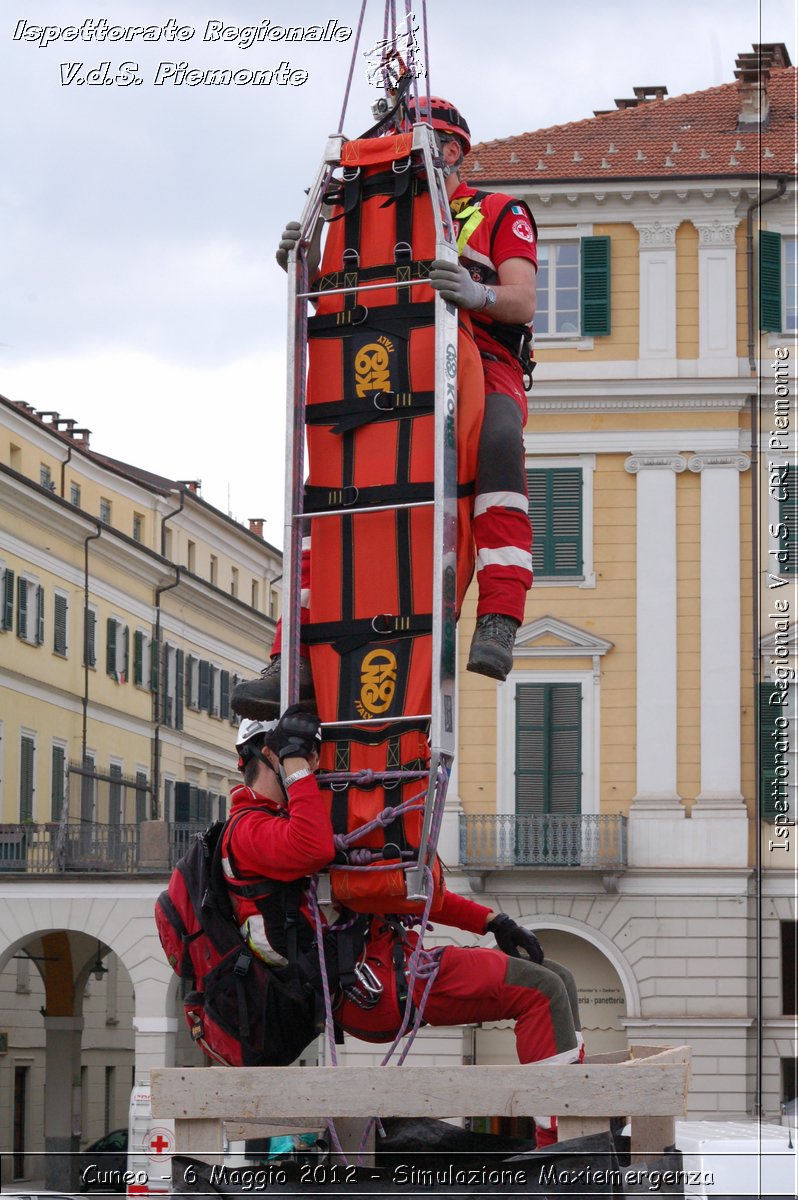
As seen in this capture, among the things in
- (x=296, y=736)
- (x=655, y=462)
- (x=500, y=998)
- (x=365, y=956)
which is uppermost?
(x=655, y=462)

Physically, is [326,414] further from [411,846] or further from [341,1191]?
[341,1191]

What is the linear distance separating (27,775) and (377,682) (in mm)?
39519

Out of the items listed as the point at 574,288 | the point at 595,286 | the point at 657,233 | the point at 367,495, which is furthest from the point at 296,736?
the point at 657,233

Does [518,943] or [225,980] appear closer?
[225,980]

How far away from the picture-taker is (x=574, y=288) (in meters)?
35.8

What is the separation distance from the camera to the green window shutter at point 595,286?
1401 inches

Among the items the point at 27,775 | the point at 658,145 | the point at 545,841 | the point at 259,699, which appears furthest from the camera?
the point at 27,775

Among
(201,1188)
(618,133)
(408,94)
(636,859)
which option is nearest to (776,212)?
(618,133)

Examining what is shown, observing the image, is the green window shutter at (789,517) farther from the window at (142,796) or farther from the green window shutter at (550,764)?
the window at (142,796)

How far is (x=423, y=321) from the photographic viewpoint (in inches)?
292

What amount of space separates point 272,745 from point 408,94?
2.37m

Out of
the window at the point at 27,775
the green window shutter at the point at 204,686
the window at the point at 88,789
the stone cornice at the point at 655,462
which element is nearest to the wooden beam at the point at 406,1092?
the stone cornice at the point at 655,462

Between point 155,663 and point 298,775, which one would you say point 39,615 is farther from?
point 298,775

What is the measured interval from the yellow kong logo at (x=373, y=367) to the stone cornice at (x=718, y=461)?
2855cm
